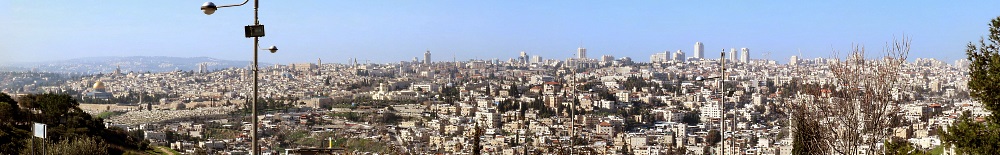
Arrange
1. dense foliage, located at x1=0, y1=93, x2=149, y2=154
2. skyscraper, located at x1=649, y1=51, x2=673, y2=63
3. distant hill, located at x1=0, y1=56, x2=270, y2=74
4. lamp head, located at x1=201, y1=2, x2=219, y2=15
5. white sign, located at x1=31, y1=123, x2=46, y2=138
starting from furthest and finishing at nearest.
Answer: skyscraper, located at x1=649, y1=51, x2=673, y2=63
distant hill, located at x1=0, y1=56, x2=270, y2=74
dense foliage, located at x1=0, y1=93, x2=149, y2=154
white sign, located at x1=31, y1=123, x2=46, y2=138
lamp head, located at x1=201, y1=2, x2=219, y2=15

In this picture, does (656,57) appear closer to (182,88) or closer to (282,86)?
(282,86)

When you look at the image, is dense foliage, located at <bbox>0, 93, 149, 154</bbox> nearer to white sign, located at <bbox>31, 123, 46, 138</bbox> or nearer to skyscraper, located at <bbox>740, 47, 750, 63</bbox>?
white sign, located at <bbox>31, 123, 46, 138</bbox>

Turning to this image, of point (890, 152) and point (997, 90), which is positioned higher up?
point (997, 90)

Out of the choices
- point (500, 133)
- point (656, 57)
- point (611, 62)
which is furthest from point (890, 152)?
point (656, 57)

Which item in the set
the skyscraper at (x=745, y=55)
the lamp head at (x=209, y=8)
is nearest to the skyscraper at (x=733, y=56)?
the skyscraper at (x=745, y=55)

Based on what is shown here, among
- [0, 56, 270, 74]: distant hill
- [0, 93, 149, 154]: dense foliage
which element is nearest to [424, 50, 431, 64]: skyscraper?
[0, 56, 270, 74]: distant hill

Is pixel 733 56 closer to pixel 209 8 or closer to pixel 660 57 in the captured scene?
pixel 660 57
